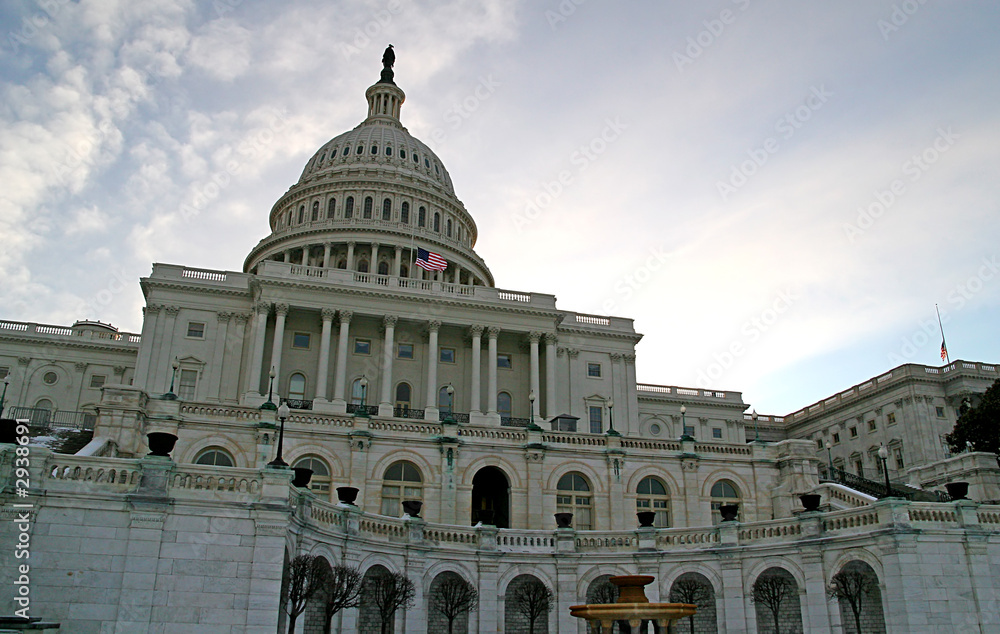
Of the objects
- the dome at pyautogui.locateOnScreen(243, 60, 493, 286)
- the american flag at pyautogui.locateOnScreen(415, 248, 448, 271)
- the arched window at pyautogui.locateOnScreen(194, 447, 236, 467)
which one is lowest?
the arched window at pyautogui.locateOnScreen(194, 447, 236, 467)

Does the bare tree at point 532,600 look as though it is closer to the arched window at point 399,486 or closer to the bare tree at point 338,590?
the arched window at point 399,486

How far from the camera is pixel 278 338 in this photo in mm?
67125

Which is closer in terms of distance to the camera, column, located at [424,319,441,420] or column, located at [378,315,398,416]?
column, located at [378,315,398,416]

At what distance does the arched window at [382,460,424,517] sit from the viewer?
4044cm

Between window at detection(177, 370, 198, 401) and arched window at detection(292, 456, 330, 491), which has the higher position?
window at detection(177, 370, 198, 401)

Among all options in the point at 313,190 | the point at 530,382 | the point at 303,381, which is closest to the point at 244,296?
the point at 303,381

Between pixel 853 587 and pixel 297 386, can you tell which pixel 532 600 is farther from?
pixel 297 386

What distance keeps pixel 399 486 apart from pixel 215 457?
874 cm

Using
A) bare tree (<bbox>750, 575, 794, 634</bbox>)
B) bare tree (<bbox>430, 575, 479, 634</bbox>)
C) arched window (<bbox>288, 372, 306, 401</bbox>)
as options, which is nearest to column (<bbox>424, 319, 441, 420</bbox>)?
arched window (<bbox>288, 372, 306, 401</bbox>)

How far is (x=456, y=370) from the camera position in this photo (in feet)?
238

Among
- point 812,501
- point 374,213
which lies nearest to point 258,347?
point 374,213

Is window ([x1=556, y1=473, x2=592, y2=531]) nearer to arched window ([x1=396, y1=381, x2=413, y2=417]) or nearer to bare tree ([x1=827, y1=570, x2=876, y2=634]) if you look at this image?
bare tree ([x1=827, y1=570, x2=876, y2=634])

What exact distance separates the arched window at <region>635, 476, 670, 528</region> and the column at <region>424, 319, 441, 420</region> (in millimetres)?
23970

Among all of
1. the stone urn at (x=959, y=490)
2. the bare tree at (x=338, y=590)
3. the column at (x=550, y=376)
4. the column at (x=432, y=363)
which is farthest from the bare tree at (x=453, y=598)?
the column at (x=550, y=376)
